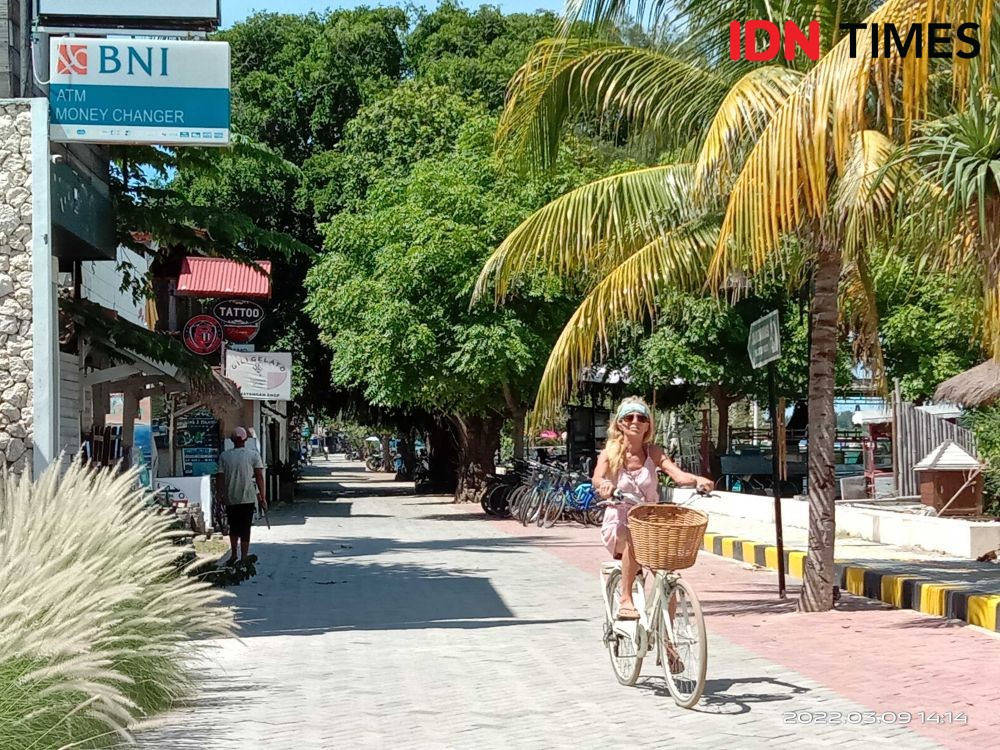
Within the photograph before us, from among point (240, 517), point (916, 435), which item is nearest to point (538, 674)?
point (240, 517)

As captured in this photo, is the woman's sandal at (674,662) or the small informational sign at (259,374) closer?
the woman's sandal at (674,662)

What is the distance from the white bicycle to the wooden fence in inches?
627

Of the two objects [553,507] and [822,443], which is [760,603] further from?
[553,507]

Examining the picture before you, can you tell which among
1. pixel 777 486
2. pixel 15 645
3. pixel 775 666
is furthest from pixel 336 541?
pixel 15 645

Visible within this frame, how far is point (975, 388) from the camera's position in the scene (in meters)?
19.3

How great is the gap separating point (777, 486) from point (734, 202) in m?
4.93

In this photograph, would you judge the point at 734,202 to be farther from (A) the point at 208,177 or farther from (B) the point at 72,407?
(A) the point at 208,177

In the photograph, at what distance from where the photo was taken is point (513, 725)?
7.31 metres

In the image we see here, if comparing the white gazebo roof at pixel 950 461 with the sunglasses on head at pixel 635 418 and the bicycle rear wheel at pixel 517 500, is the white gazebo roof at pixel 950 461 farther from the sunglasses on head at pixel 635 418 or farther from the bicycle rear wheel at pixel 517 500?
the sunglasses on head at pixel 635 418

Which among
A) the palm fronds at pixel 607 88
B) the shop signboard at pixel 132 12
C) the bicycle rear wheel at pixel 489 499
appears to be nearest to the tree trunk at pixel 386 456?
the bicycle rear wheel at pixel 489 499

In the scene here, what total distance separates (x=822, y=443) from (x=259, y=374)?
1689cm

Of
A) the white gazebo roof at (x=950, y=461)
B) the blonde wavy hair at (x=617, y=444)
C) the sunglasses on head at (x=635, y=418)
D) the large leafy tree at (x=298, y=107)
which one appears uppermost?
the large leafy tree at (x=298, y=107)

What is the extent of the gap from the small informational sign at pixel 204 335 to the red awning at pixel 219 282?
0.81m

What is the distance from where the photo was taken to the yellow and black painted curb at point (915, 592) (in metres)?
10.9
